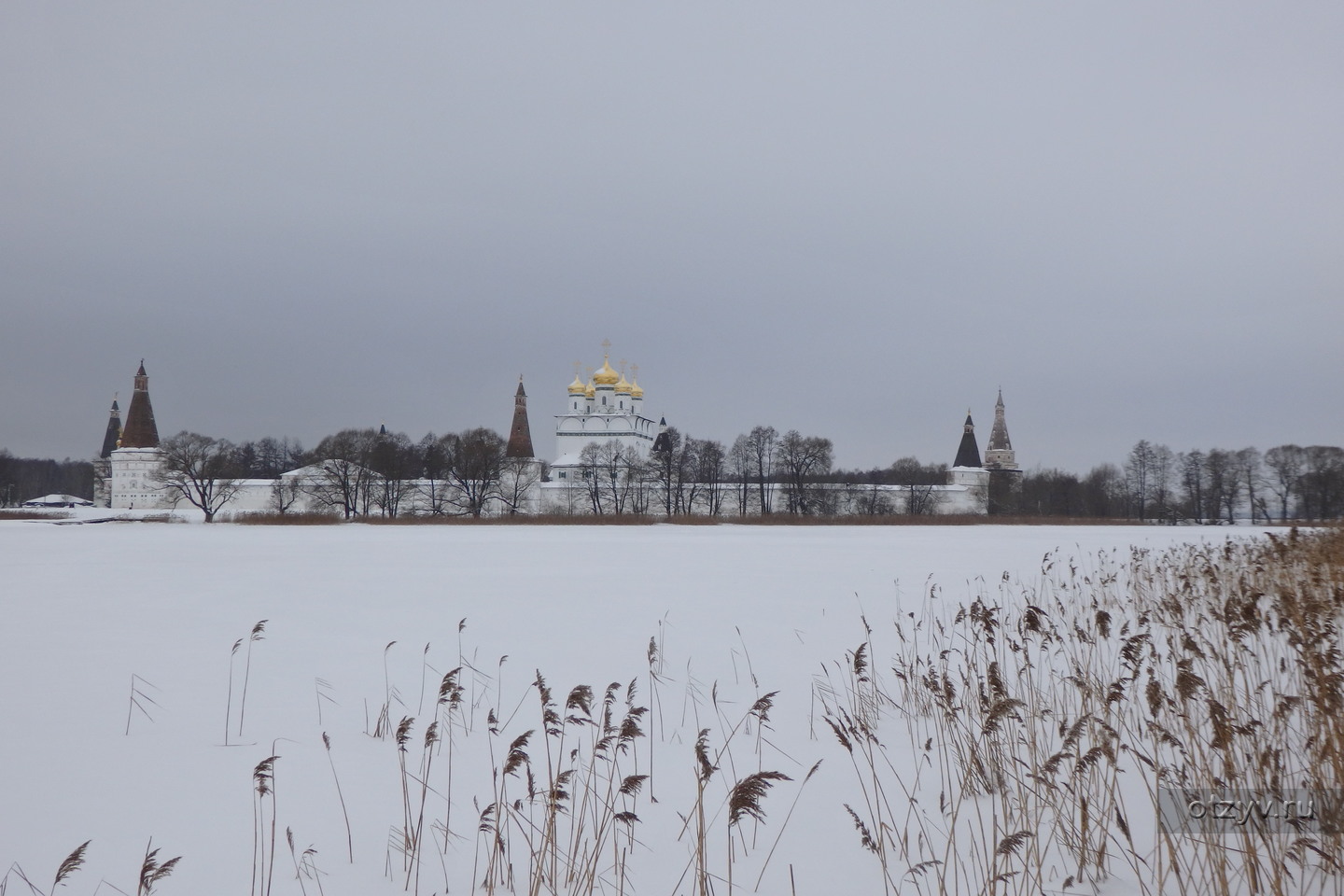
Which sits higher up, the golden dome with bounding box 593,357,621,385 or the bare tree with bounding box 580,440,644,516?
the golden dome with bounding box 593,357,621,385

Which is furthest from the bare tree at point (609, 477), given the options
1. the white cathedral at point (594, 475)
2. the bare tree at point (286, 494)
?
the bare tree at point (286, 494)

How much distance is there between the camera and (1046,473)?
87.4 metres

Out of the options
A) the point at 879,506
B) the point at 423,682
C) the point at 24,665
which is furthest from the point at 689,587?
the point at 879,506

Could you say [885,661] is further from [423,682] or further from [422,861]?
[422,861]

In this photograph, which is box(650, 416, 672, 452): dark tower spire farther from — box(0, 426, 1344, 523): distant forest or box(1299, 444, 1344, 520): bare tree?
box(1299, 444, 1344, 520): bare tree

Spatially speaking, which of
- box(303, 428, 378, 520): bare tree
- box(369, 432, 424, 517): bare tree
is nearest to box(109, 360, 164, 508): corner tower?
box(303, 428, 378, 520): bare tree

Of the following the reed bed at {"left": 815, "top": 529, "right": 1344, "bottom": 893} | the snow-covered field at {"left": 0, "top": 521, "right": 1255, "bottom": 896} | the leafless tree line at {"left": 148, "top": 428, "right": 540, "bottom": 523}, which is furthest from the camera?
the leafless tree line at {"left": 148, "top": 428, "right": 540, "bottom": 523}

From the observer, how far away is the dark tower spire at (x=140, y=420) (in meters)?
Result: 78.3

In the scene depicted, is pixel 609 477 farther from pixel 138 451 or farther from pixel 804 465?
pixel 138 451

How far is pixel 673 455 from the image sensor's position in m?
69.9

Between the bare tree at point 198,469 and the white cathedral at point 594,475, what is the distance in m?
2.04

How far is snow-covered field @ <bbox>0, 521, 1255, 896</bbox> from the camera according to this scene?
12.5ft

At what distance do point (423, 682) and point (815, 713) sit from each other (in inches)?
111

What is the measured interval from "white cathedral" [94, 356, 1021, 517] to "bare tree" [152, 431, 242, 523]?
204 centimetres
